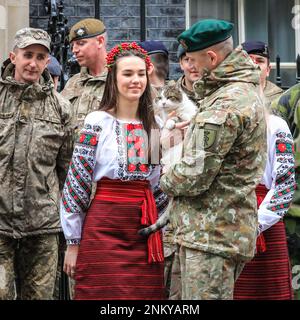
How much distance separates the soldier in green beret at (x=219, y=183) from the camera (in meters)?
5.82

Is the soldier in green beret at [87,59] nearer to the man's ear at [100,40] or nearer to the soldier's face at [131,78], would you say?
the man's ear at [100,40]

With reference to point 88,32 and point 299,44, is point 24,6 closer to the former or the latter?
point 88,32

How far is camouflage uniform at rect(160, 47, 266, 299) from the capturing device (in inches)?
229

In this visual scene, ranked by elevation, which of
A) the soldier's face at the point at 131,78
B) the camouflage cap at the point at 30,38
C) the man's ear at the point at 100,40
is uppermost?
the man's ear at the point at 100,40

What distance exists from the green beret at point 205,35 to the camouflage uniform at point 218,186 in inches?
6.6

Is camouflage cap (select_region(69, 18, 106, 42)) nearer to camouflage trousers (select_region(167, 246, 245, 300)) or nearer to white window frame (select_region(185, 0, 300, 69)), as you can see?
camouflage trousers (select_region(167, 246, 245, 300))

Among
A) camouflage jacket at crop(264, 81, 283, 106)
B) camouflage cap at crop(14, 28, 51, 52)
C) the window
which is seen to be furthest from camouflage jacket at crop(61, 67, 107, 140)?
the window

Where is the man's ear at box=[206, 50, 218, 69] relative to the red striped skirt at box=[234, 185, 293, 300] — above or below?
above

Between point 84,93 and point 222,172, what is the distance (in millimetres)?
2891

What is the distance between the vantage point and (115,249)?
6621 mm

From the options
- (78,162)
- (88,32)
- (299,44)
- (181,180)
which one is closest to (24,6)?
(88,32)

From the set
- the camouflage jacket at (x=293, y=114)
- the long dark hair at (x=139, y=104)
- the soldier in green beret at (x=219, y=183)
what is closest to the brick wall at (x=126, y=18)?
the camouflage jacket at (x=293, y=114)

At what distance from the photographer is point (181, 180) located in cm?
588

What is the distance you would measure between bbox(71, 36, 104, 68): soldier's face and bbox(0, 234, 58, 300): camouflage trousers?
1762mm
